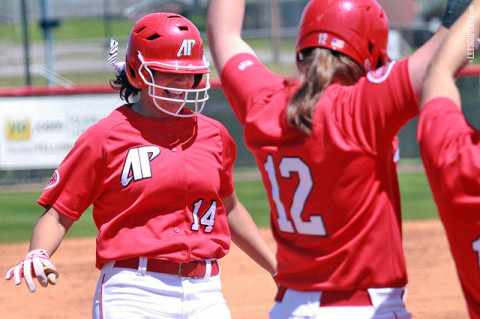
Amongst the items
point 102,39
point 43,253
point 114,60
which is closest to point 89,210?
point 114,60

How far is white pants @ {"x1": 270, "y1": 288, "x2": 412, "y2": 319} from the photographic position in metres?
1.96

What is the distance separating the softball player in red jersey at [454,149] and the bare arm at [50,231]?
1714 mm

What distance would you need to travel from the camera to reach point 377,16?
2.04 m

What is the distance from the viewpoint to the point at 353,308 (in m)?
1.97

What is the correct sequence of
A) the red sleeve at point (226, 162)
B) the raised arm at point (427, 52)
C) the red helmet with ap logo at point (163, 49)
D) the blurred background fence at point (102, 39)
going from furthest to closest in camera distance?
the blurred background fence at point (102, 39)
the red sleeve at point (226, 162)
the red helmet with ap logo at point (163, 49)
the raised arm at point (427, 52)

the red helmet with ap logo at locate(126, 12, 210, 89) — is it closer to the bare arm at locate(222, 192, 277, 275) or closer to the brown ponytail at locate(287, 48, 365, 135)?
the bare arm at locate(222, 192, 277, 275)

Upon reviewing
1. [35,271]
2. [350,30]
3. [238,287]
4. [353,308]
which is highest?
[350,30]

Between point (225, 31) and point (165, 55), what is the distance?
810mm

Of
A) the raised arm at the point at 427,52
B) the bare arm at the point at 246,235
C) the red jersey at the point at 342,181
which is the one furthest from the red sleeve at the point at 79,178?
the raised arm at the point at 427,52

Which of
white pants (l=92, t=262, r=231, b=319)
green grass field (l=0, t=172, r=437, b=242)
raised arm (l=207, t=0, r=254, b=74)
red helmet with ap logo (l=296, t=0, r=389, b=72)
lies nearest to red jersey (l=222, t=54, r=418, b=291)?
red helmet with ap logo (l=296, t=0, r=389, b=72)

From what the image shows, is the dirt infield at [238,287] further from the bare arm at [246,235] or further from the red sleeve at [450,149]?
the red sleeve at [450,149]

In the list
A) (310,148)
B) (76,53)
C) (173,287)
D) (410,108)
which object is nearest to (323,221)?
(310,148)

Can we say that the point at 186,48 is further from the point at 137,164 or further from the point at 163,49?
the point at 137,164

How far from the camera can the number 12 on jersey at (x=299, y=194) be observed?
2.02 m
